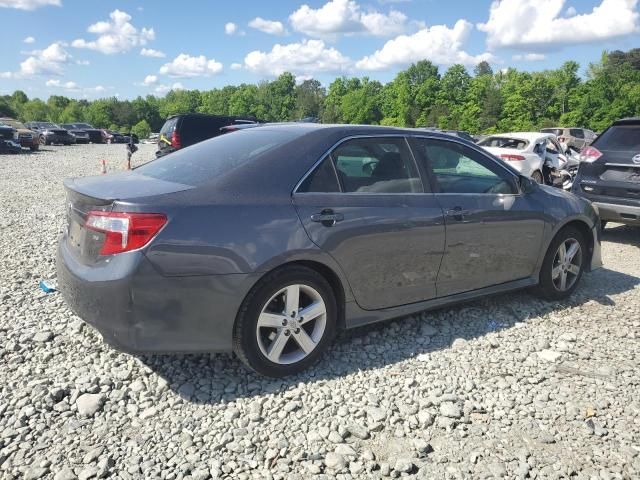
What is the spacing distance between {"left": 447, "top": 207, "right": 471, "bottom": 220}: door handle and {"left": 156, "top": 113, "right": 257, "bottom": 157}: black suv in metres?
10.8

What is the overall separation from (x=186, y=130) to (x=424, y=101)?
300 ft

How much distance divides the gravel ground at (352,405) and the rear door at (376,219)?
0.53 m

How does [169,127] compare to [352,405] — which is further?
[169,127]

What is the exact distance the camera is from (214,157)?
362 centimetres

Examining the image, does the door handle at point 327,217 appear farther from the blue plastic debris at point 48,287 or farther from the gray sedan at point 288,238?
the blue plastic debris at point 48,287

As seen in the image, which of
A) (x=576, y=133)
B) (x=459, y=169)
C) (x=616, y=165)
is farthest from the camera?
(x=576, y=133)

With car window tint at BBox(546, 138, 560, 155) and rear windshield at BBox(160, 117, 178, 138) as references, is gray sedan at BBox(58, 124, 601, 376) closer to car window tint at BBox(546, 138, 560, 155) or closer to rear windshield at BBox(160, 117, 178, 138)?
car window tint at BBox(546, 138, 560, 155)

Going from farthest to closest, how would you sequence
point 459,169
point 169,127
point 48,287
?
point 169,127 < point 48,287 < point 459,169

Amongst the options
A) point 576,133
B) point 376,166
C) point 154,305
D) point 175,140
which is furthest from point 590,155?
point 576,133

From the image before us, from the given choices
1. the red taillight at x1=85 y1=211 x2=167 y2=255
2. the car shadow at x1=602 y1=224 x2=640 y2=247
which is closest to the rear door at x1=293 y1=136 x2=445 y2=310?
the red taillight at x1=85 y1=211 x2=167 y2=255

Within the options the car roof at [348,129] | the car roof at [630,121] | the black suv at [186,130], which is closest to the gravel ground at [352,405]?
the car roof at [348,129]

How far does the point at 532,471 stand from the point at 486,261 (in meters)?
1.97

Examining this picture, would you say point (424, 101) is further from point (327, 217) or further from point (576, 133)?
point (327, 217)

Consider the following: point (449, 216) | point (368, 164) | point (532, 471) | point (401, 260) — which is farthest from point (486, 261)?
point (532, 471)
